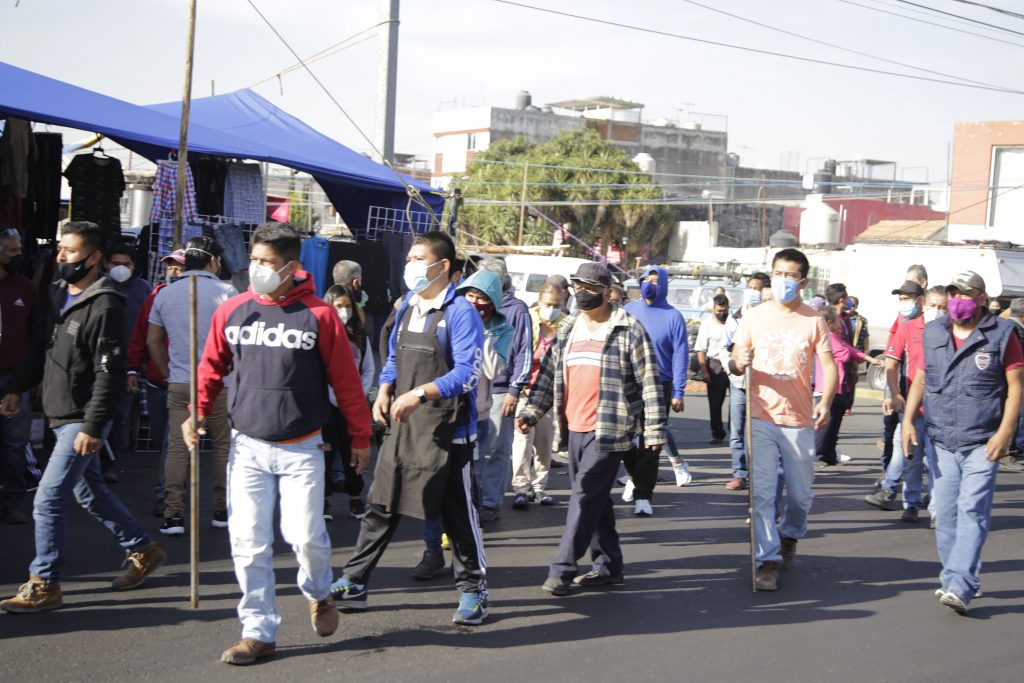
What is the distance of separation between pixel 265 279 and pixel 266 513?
107 cm

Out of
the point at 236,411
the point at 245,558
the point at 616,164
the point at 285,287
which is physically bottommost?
the point at 245,558

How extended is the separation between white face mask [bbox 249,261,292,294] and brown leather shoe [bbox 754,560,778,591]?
139 inches

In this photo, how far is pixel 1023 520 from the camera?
30.8 ft

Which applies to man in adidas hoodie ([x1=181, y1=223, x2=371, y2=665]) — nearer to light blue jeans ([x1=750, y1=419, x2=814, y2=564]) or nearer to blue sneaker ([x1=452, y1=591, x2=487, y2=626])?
blue sneaker ([x1=452, y1=591, x2=487, y2=626])

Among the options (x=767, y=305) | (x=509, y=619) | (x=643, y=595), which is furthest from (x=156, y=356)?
Result: (x=767, y=305)

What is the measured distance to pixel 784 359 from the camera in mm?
6785

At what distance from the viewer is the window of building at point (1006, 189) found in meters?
35.8

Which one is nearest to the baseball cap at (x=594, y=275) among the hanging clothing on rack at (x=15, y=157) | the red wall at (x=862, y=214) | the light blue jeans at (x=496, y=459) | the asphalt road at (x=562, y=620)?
the asphalt road at (x=562, y=620)

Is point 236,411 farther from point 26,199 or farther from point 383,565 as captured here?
point 26,199

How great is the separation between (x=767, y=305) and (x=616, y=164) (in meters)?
34.5

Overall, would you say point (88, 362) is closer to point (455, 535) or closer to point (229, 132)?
point (455, 535)

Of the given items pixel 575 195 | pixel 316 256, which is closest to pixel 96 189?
pixel 316 256

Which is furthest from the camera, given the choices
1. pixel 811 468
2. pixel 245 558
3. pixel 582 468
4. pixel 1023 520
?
pixel 1023 520

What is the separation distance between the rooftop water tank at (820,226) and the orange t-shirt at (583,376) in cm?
3578
